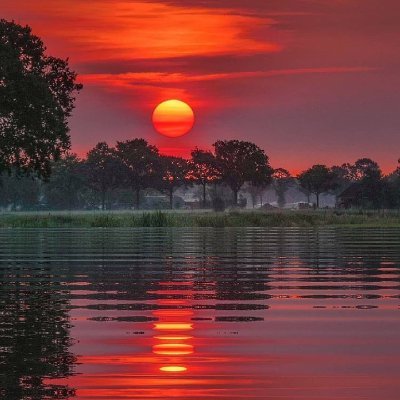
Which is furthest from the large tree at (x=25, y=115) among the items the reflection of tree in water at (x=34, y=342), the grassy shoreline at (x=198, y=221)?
the reflection of tree in water at (x=34, y=342)

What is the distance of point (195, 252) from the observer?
46.4 m

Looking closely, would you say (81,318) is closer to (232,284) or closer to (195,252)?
(232,284)

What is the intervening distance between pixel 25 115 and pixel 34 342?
5535 centimetres

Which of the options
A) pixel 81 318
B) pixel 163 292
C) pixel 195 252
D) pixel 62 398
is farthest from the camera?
pixel 195 252

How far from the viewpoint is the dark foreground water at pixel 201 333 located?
1273 centimetres

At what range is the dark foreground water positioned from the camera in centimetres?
1273

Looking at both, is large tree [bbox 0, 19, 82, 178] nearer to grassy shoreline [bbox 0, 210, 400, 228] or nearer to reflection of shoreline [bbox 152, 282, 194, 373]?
grassy shoreline [bbox 0, 210, 400, 228]

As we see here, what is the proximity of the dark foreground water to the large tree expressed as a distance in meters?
37.1

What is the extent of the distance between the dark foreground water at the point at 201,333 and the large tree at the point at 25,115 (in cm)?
3712

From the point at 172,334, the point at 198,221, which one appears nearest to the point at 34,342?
the point at 172,334

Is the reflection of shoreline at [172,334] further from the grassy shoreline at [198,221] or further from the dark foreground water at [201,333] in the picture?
the grassy shoreline at [198,221]

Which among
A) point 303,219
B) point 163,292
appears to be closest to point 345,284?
point 163,292

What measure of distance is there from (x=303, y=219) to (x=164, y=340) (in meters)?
99.0

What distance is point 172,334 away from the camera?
1742cm
